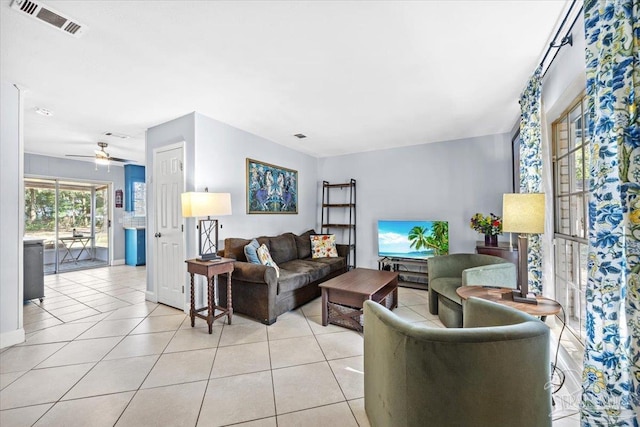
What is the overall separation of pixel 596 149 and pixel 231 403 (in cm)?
243

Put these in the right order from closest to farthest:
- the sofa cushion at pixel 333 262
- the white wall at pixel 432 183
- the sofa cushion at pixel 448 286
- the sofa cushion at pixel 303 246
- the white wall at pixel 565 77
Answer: the white wall at pixel 565 77
the sofa cushion at pixel 448 286
the sofa cushion at pixel 333 262
the white wall at pixel 432 183
the sofa cushion at pixel 303 246

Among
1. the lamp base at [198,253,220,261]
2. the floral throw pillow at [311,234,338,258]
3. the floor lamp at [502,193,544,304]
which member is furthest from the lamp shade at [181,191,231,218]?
the floor lamp at [502,193,544,304]

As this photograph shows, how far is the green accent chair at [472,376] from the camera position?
103 cm

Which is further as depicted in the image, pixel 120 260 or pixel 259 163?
pixel 120 260

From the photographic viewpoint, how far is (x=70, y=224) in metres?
6.21

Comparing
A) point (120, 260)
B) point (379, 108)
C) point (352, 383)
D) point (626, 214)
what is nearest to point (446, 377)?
point (626, 214)

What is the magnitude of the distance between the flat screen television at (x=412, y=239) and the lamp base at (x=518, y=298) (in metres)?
2.52

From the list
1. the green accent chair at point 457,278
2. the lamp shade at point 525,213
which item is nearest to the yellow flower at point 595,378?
the lamp shade at point 525,213

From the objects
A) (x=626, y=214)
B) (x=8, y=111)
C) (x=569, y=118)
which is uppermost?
(x=8, y=111)

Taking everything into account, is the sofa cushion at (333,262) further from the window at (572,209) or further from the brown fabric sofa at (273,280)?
the window at (572,209)

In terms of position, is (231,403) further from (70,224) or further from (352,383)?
(70,224)

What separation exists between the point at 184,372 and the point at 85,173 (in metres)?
6.29

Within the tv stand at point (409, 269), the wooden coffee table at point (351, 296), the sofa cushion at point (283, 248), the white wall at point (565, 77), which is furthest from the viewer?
the tv stand at point (409, 269)

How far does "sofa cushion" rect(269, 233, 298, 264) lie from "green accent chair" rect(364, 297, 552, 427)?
3.14 m
